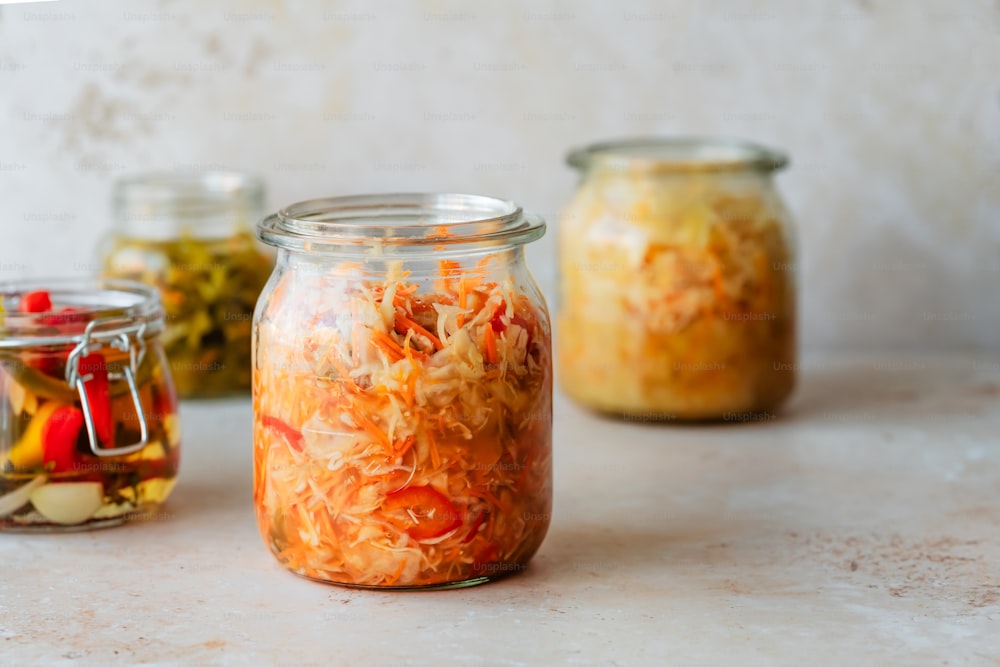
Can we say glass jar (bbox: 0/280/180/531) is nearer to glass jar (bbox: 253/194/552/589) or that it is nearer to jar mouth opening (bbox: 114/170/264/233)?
glass jar (bbox: 253/194/552/589)

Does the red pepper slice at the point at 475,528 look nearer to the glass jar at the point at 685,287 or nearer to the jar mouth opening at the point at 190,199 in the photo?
the glass jar at the point at 685,287

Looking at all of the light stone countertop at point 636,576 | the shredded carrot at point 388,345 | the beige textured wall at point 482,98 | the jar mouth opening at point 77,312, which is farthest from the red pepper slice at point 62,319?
the beige textured wall at point 482,98

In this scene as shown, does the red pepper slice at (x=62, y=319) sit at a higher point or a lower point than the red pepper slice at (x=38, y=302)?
lower

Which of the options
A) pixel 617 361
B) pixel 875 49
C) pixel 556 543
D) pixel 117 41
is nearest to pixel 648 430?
pixel 617 361

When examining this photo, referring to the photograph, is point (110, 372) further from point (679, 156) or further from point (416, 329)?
point (679, 156)

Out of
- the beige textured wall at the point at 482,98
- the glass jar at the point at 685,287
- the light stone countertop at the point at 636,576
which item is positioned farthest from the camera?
the beige textured wall at the point at 482,98

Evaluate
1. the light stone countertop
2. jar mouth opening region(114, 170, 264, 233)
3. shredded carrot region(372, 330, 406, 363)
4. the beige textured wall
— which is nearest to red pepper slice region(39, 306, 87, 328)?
the light stone countertop

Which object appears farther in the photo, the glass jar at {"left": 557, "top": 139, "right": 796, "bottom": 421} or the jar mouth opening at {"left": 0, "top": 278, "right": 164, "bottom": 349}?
the glass jar at {"left": 557, "top": 139, "right": 796, "bottom": 421}
